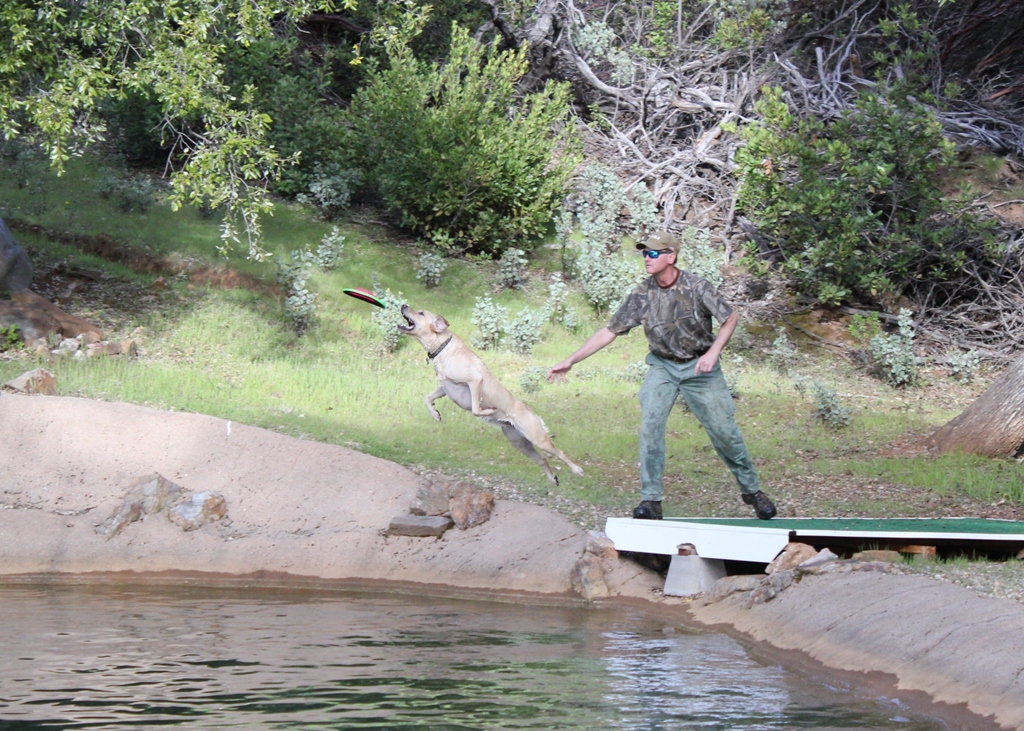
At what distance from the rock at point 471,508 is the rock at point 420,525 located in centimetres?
10

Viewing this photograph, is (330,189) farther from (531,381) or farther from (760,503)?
(760,503)

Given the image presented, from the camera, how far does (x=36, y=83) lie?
609 inches

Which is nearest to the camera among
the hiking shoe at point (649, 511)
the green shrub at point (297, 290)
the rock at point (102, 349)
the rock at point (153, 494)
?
the hiking shoe at point (649, 511)

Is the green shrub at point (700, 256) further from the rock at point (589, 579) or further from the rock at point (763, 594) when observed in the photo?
the rock at point (763, 594)

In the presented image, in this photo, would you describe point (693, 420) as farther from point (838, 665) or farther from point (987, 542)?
point (838, 665)

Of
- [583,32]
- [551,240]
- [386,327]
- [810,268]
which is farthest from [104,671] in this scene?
[583,32]

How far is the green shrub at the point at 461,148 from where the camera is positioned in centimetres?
1981

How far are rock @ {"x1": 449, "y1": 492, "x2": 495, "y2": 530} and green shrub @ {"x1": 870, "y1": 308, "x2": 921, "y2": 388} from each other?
8.67m

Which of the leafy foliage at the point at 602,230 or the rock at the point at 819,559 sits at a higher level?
the leafy foliage at the point at 602,230

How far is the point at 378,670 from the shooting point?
715 cm

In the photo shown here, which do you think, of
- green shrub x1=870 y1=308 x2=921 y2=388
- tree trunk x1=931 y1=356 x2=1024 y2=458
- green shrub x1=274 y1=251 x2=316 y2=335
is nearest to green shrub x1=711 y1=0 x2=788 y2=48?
green shrub x1=870 y1=308 x2=921 y2=388

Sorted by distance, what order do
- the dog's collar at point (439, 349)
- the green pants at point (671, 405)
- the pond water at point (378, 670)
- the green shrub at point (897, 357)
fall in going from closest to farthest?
the pond water at point (378, 670)
the green pants at point (671, 405)
the dog's collar at point (439, 349)
the green shrub at point (897, 357)

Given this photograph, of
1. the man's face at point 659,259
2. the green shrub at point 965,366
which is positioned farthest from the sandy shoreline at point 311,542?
the green shrub at point 965,366

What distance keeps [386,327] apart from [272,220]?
428 cm
